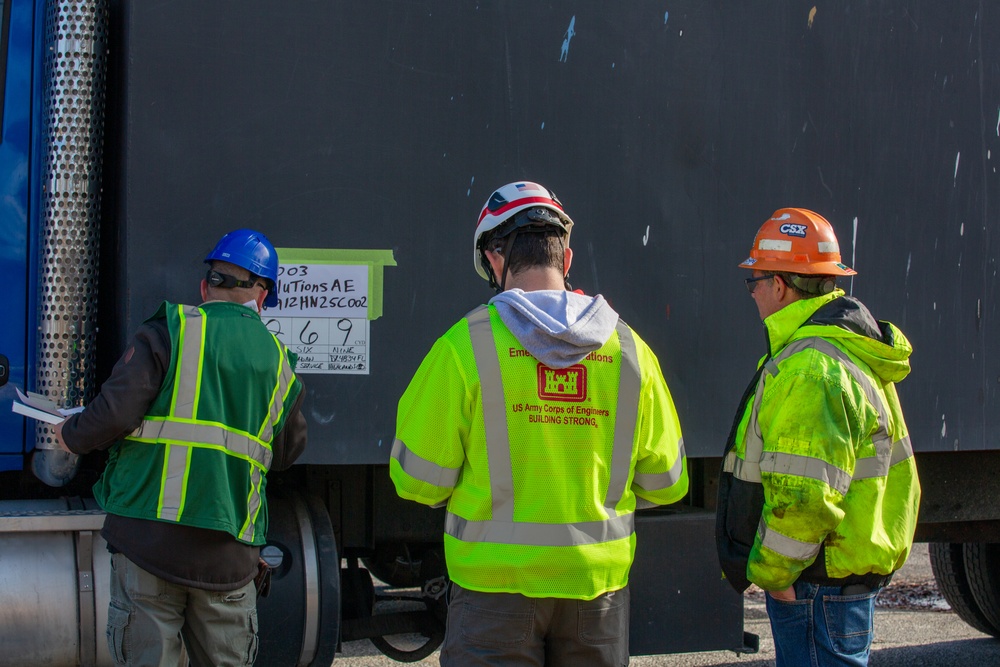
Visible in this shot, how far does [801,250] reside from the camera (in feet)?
8.62

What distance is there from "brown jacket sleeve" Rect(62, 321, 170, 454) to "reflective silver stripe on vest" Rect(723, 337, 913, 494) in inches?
59.5

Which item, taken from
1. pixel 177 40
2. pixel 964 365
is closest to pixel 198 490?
pixel 177 40

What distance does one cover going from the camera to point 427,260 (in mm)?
3049

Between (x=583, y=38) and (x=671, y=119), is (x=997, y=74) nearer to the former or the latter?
(x=671, y=119)

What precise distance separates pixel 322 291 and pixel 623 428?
1264 mm

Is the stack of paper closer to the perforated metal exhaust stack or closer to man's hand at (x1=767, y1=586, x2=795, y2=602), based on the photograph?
the perforated metal exhaust stack

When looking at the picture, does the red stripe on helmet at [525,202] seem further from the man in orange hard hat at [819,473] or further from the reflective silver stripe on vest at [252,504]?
the reflective silver stripe on vest at [252,504]

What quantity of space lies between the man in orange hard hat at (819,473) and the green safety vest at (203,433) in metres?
1.27

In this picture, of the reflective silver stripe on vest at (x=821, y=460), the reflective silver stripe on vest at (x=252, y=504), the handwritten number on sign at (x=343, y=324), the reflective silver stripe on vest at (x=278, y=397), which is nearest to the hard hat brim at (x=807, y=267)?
the reflective silver stripe on vest at (x=821, y=460)

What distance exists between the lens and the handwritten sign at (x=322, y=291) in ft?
9.78

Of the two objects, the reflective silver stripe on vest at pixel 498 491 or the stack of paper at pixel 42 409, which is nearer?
the reflective silver stripe on vest at pixel 498 491

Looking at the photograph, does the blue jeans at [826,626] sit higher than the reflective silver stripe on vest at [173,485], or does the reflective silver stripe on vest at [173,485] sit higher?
the reflective silver stripe on vest at [173,485]

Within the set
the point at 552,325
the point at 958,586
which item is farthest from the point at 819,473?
the point at 958,586

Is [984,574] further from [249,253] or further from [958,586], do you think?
[249,253]
